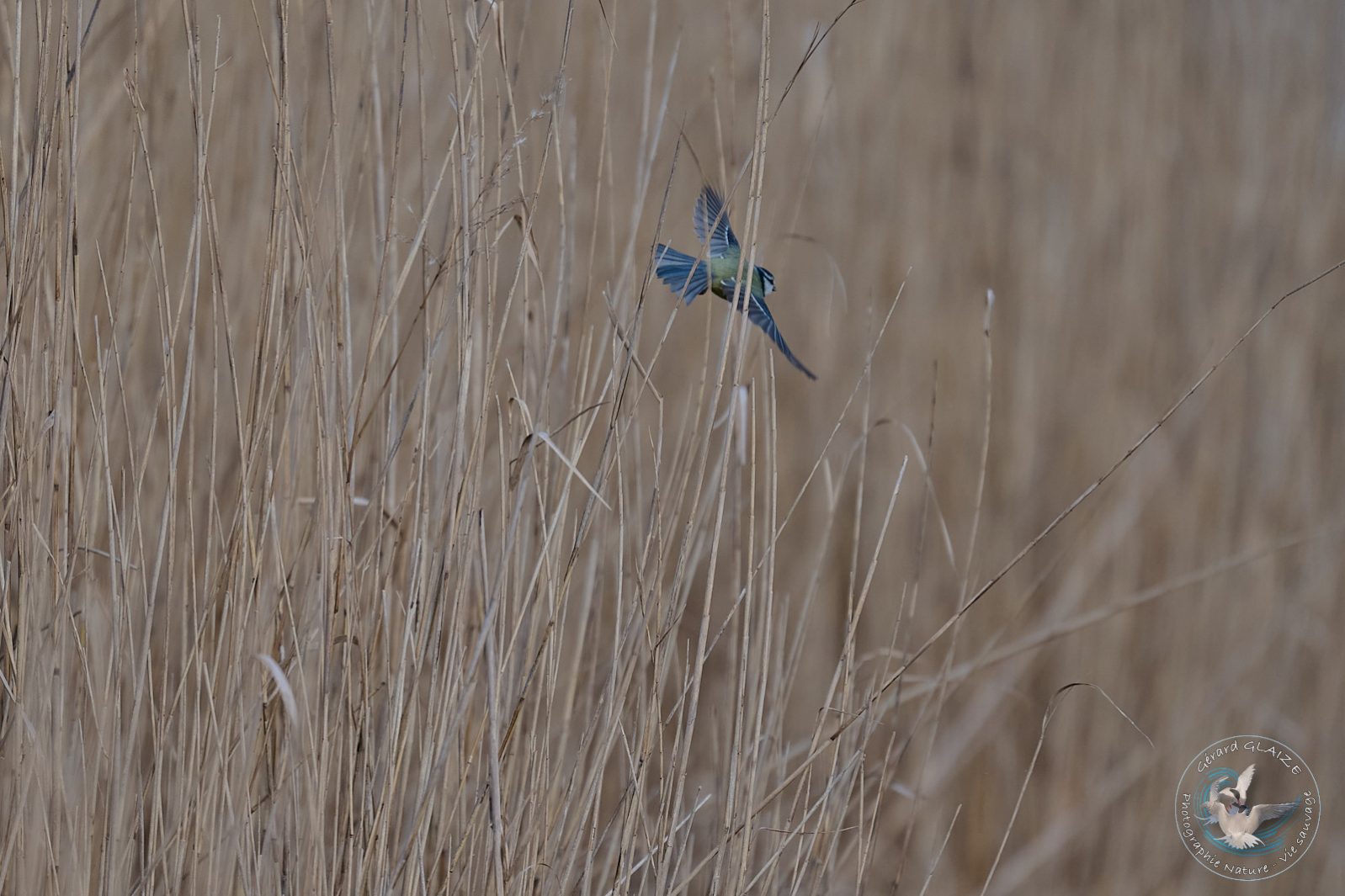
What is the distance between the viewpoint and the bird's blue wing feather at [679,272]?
1.79 feet

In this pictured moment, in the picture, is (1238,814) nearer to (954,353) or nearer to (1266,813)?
(1266,813)

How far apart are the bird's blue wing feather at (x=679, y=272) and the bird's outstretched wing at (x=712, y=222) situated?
2cm

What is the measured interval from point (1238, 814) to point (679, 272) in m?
1.03

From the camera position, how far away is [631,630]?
1.95 feet

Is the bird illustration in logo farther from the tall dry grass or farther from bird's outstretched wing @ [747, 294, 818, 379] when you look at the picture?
bird's outstretched wing @ [747, 294, 818, 379]

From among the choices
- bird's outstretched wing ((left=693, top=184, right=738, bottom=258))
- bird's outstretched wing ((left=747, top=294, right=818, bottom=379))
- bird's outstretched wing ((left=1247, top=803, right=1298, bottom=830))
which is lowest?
bird's outstretched wing ((left=1247, top=803, right=1298, bottom=830))

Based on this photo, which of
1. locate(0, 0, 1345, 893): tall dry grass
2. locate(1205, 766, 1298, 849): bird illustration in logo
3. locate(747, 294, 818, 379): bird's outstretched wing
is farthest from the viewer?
locate(1205, 766, 1298, 849): bird illustration in logo

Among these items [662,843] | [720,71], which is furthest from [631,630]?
[720,71]

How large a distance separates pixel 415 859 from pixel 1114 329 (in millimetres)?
1207

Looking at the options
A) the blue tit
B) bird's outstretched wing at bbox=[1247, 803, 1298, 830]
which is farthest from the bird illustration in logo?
the blue tit

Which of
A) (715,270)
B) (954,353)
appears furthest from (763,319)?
(954,353)

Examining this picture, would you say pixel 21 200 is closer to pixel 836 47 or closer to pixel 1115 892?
pixel 836 47

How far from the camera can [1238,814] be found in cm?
118

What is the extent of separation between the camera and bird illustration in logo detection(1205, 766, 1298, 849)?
46.2 inches
